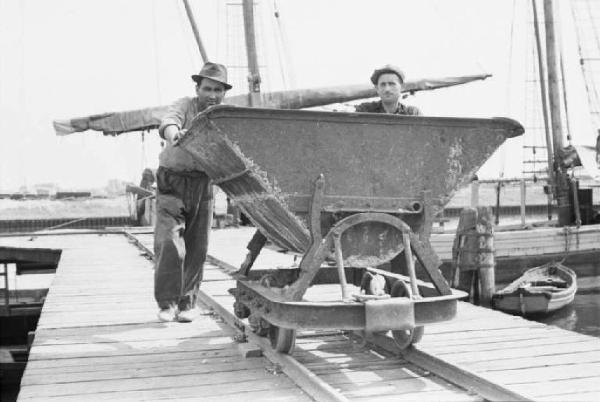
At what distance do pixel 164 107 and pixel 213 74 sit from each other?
1735cm

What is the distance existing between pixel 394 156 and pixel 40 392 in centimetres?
228

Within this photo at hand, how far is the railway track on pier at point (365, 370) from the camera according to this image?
3.53 m

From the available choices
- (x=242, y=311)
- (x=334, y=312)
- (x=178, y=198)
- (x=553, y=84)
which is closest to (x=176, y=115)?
(x=178, y=198)

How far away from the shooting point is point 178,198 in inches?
205

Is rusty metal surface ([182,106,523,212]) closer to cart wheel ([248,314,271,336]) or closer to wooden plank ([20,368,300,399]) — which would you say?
wooden plank ([20,368,300,399])

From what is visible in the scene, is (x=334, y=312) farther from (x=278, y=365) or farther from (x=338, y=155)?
(x=338, y=155)

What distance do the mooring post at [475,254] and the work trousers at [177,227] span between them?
8.56 m

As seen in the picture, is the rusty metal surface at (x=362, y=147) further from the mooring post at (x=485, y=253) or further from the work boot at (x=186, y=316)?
the mooring post at (x=485, y=253)

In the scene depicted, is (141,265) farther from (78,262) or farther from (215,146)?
(215,146)

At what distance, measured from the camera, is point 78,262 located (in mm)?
10742

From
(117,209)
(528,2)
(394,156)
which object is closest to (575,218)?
(528,2)

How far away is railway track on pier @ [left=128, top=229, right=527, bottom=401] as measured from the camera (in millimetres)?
3531

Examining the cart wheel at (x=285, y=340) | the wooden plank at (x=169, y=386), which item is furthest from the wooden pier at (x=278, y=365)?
the cart wheel at (x=285, y=340)

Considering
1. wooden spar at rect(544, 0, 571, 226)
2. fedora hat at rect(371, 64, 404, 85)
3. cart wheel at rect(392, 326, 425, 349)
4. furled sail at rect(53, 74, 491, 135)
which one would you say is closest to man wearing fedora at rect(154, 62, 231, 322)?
fedora hat at rect(371, 64, 404, 85)
